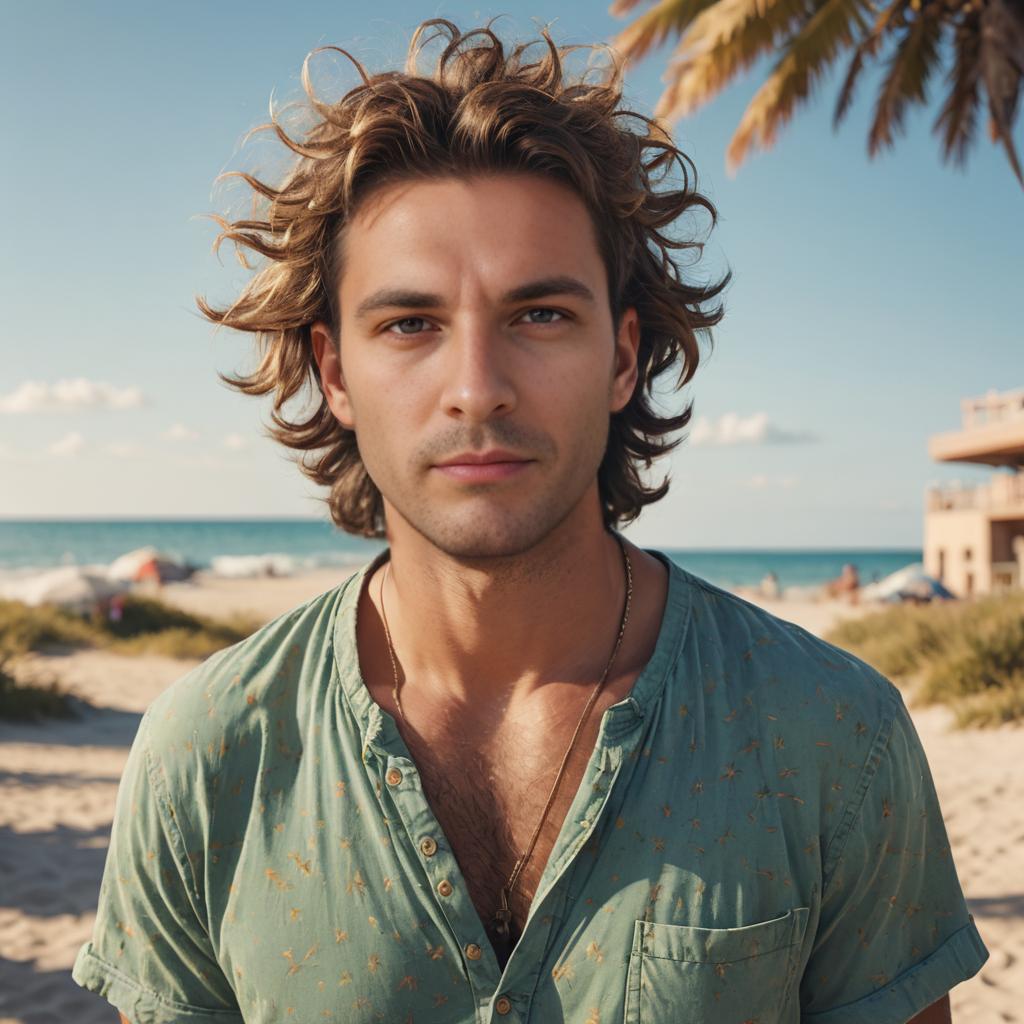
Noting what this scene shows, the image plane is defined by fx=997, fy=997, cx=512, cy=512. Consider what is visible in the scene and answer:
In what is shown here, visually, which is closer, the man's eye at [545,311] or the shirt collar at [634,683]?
the shirt collar at [634,683]

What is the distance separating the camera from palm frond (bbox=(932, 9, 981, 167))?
13.2 m

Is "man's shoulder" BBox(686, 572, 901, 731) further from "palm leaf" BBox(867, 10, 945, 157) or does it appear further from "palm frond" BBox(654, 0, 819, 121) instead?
"palm leaf" BBox(867, 10, 945, 157)

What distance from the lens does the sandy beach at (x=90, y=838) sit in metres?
4.80

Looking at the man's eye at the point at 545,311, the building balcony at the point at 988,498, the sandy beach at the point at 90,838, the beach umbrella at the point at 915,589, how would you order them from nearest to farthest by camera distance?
the man's eye at the point at 545,311, the sandy beach at the point at 90,838, the beach umbrella at the point at 915,589, the building balcony at the point at 988,498

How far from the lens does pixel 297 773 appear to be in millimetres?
1953

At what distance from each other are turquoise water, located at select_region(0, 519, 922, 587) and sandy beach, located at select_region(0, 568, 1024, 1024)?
43.1m

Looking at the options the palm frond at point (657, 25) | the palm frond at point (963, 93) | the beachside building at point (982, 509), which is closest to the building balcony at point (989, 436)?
the beachside building at point (982, 509)

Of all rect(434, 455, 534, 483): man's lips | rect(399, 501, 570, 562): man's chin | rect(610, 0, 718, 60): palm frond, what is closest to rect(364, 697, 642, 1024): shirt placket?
rect(399, 501, 570, 562): man's chin

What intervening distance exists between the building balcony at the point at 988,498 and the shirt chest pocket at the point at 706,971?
24.9m

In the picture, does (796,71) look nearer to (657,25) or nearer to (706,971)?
(657,25)

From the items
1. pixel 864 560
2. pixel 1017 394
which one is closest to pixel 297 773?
pixel 1017 394

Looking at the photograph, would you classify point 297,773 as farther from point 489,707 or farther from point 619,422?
point 619,422

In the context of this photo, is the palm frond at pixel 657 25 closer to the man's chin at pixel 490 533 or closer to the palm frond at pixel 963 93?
the palm frond at pixel 963 93

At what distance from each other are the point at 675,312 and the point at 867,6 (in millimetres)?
11164
